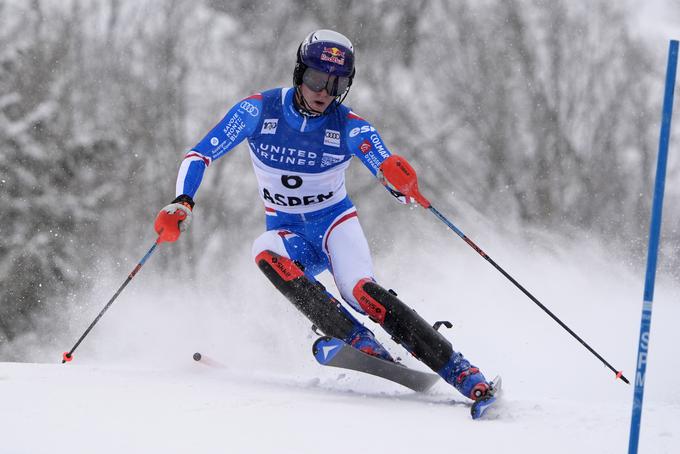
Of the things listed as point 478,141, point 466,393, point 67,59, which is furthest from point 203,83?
point 466,393

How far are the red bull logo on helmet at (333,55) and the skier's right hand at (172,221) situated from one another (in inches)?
41.6

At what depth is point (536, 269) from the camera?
10977 millimetres

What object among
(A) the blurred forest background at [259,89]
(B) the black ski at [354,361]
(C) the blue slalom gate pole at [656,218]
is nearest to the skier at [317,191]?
(B) the black ski at [354,361]

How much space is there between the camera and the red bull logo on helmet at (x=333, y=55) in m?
3.95

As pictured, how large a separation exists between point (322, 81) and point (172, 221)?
42.1 inches

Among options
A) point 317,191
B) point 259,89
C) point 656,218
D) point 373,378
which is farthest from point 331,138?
point 259,89

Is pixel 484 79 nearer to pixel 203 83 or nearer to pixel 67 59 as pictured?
pixel 203 83

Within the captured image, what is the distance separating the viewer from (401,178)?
12.9ft

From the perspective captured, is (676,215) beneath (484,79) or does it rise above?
beneath

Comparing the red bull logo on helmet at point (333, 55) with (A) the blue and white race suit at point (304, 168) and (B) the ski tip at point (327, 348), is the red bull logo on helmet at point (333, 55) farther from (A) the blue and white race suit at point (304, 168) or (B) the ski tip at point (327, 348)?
(B) the ski tip at point (327, 348)

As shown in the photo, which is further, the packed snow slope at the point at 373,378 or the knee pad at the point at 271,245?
the knee pad at the point at 271,245

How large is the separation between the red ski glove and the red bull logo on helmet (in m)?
0.57

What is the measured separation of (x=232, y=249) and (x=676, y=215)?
26.0ft

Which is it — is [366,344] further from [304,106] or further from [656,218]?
[656,218]
